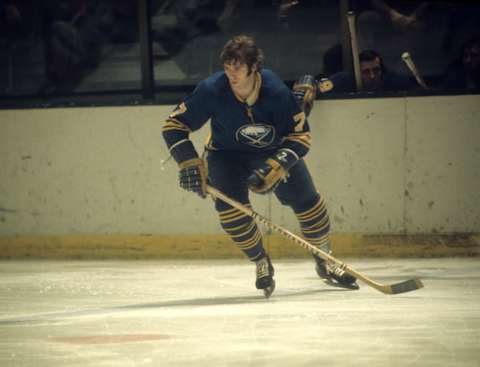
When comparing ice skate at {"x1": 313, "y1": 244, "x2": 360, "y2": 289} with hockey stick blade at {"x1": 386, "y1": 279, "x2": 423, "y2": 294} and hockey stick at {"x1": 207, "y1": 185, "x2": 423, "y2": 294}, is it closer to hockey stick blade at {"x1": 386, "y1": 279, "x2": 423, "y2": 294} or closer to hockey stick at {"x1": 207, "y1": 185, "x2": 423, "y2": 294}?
hockey stick at {"x1": 207, "y1": 185, "x2": 423, "y2": 294}

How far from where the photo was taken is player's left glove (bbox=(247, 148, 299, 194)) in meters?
5.69

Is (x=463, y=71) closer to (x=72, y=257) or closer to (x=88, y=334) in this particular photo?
(x=72, y=257)

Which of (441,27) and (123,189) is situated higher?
(441,27)

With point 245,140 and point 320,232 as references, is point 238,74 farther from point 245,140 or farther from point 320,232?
point 320,232

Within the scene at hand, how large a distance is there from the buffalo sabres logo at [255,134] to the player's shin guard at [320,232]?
0.46 metres

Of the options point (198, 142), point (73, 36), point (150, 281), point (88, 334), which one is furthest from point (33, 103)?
point (88, 334)

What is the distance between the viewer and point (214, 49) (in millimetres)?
8547

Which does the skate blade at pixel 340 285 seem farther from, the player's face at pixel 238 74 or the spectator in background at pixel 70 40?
the spectator in background at pixel 70 40

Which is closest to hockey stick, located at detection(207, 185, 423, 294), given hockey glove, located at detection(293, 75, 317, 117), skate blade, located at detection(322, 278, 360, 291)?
skate blade, located at detection(322, 278, 360, 291)

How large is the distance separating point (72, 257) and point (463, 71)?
2731mm

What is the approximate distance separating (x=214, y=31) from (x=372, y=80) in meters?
1.42

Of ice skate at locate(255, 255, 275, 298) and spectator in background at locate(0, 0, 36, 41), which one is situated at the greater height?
spectator in background at locate(0, 0, 36, 41)

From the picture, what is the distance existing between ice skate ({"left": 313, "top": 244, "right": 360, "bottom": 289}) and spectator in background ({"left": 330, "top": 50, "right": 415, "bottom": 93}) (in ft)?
5.52

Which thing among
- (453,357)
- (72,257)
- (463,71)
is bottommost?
(72,257)
